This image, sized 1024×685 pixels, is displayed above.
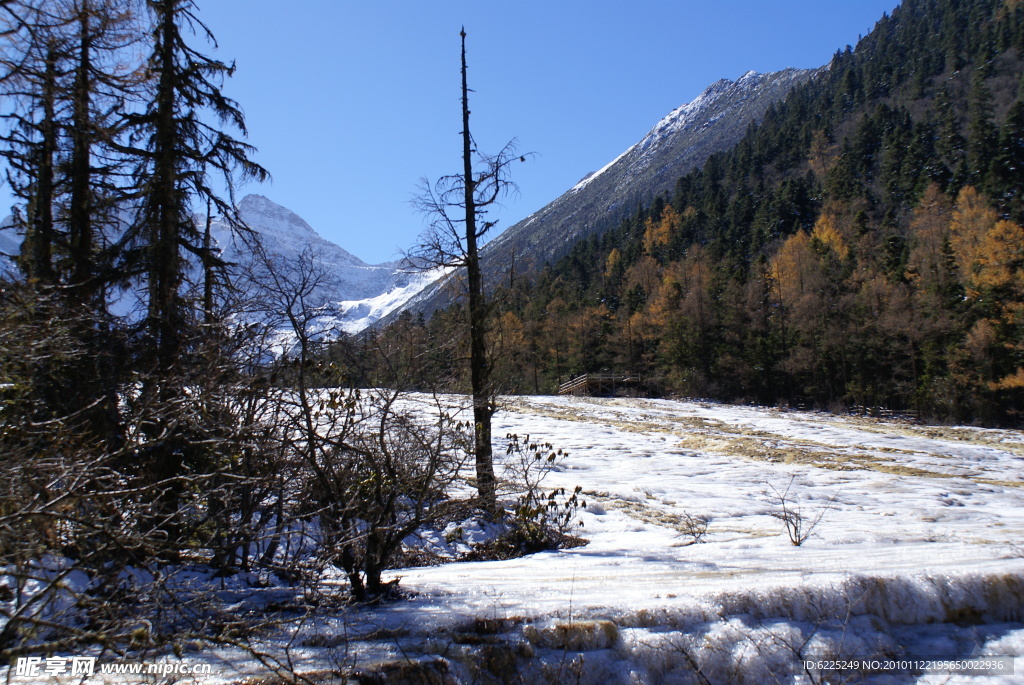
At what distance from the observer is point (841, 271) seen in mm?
44094

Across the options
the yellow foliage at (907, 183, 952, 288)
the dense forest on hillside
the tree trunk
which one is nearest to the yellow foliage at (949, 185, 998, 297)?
the dense forest on hillside

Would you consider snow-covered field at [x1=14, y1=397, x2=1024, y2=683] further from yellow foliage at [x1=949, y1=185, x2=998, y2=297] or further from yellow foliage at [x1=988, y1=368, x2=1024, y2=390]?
yellow foliage at [x1=949, y1=185, x2=998, y2=297]

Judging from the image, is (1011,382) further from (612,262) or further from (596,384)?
(612,262)

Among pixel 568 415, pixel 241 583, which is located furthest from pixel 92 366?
pixel 568 415

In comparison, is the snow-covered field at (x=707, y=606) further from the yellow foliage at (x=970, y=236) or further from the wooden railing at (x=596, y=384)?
the wooden railing at (x=596, y=384)

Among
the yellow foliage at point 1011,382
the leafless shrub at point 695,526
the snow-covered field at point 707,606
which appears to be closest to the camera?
the snow-covered field at point 707,606

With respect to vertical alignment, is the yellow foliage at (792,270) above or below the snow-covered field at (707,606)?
above

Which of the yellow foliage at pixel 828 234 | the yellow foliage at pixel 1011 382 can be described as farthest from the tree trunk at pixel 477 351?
the yellow foliage at pixel 828 234

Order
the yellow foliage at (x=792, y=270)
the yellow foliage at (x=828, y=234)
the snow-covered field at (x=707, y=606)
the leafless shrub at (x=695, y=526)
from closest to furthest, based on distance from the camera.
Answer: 1. the snow-covered field at (x=707, y=606)
2. the leafless shrub at (x=695, y=526)
3. the yellow foliage at (x=792, y=270)
4. the yellow foliage at (x=828, y=234)

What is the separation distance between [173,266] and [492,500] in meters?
4.92

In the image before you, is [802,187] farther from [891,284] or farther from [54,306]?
[54,306]

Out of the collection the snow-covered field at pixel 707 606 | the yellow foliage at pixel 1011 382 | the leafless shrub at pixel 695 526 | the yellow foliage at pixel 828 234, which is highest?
the yellow foliage at pixel 828 234

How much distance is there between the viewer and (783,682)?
3607 mm

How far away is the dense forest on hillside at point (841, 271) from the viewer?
104 ft
